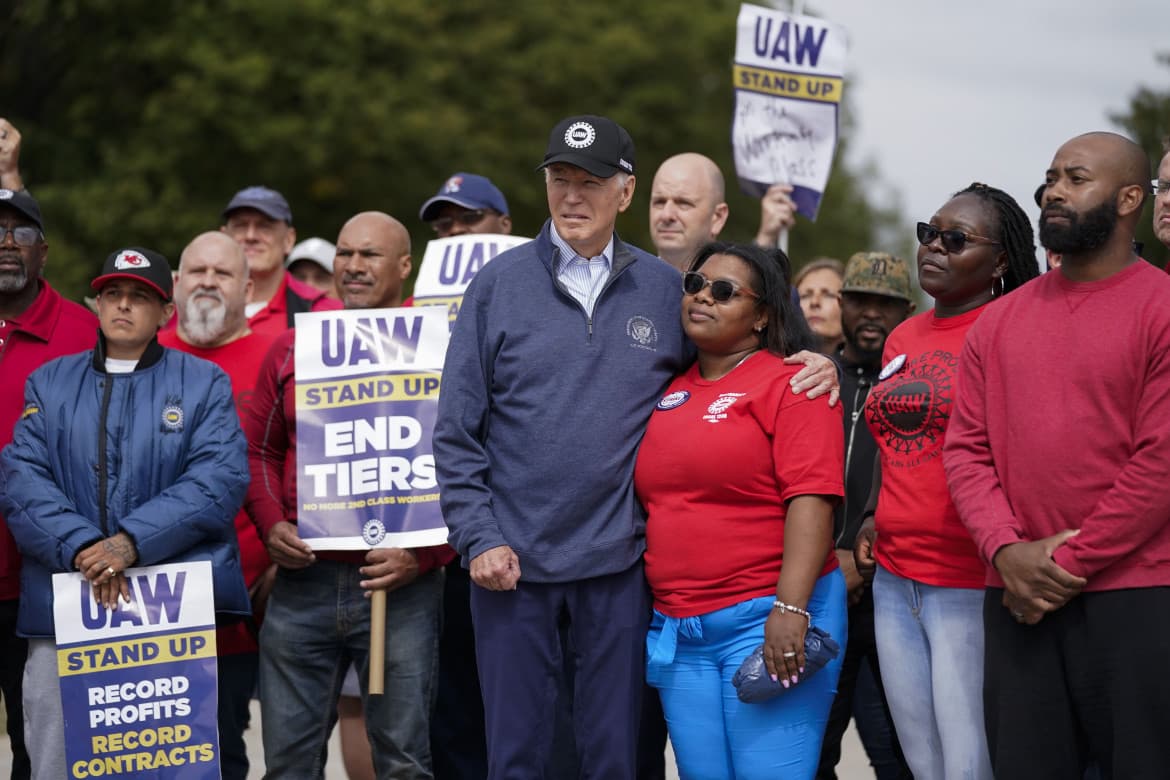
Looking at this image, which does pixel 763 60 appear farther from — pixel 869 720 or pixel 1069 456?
pixel 1069 456

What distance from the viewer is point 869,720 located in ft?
21.5

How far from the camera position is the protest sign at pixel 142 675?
5543mm

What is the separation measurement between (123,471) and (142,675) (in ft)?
2.48

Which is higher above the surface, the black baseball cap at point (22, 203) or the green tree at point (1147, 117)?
the green tree at point (1147, 117)

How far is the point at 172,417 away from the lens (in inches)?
229

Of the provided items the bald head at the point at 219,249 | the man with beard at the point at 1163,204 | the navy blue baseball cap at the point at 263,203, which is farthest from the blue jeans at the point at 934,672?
the navy blue baseball cap at the point at 263,203

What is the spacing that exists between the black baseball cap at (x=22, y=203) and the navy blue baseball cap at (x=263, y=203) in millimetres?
1832

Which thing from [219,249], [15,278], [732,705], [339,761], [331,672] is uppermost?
[219,249]

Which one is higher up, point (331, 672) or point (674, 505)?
point (674, 505)

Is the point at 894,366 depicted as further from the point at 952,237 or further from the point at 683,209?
the point at 683,209

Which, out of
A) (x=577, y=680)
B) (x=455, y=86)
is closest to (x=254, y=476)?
(x=577, y=680)

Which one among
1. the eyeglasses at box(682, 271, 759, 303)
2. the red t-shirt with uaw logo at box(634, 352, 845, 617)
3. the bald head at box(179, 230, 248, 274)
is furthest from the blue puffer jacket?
the eyeglasses at box(682, 271, 759, 303)

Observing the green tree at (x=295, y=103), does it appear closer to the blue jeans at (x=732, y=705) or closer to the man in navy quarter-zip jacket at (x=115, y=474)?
the man in navy quarter-zip jacket at (x=115, y=474)

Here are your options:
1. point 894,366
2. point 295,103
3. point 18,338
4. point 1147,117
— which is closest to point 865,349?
point 894,366
